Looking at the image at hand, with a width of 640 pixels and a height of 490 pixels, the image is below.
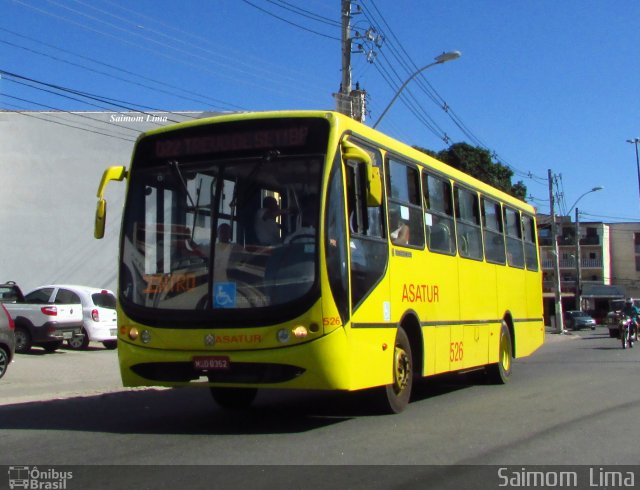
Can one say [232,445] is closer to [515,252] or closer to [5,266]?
[515,252]

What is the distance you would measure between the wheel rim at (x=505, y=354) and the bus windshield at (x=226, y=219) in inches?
280

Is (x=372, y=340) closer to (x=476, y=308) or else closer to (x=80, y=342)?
(x=476, y=308)

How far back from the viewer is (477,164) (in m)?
45.3

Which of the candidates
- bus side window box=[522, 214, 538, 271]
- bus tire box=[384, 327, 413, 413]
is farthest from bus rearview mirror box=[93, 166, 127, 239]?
bus side window box=[522, 214, 538, 271]

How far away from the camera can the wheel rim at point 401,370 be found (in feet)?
30.6

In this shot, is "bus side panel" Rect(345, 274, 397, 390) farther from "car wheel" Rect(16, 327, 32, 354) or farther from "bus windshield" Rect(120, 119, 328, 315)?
"car wheel" Rect(16, 327, 32, 354)

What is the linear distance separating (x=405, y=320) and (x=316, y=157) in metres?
2.66

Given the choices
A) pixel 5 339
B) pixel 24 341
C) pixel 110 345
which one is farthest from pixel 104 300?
pixel 5 339

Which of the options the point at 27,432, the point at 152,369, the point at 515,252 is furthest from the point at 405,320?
the point at 515,252

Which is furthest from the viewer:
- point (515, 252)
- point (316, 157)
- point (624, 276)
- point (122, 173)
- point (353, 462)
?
point (624, 276)

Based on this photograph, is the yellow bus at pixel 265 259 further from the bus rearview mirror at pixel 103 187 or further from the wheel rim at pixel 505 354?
the wheel rim at pixel 505 354

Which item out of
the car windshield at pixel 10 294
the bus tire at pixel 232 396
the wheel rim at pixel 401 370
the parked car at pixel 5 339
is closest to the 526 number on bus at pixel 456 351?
the wheel rim at pixel 401 370

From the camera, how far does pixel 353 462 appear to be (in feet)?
22.2

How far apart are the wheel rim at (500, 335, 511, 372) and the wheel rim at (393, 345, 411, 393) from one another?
15.6 feet
